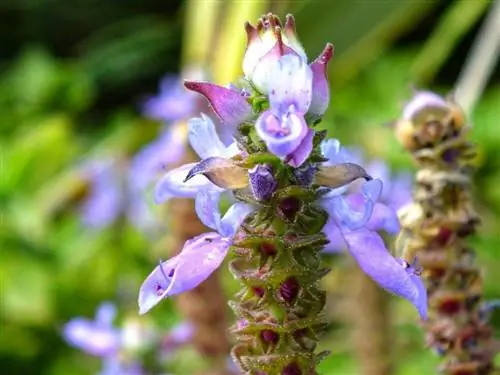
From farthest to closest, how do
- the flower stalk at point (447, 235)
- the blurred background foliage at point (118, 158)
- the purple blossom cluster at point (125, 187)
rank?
1. the blurred background foliage at point (118, 158)
2. the purple blossom cluster at point (125, 187)
3. the flower stalk at point (447, 235)

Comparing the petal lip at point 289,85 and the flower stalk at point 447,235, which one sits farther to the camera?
the flower stalk at point 447,235

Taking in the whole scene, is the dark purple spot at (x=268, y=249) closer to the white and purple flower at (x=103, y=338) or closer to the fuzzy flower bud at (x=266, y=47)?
the fuzzy flower bud at (x=266, y=47)

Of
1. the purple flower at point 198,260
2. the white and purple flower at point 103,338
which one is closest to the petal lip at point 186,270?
the purple flower at point 198,260

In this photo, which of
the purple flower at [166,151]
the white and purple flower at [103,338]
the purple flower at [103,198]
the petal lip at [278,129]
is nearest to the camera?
the petal lip at [278,129]

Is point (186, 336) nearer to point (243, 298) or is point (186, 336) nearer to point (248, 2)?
point (243, 298)

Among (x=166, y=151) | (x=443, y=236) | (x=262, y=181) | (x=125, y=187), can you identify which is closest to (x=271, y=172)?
(x=262, y=181)

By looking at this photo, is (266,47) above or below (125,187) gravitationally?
below

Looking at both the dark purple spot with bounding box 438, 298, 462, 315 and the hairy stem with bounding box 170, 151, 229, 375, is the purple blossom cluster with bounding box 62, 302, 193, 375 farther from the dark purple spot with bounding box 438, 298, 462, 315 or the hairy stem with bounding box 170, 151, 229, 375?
the dark purple spot with bounding box 438, 298, 462, 315

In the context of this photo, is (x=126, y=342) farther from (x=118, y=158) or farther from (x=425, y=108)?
(x=118, y=158)
